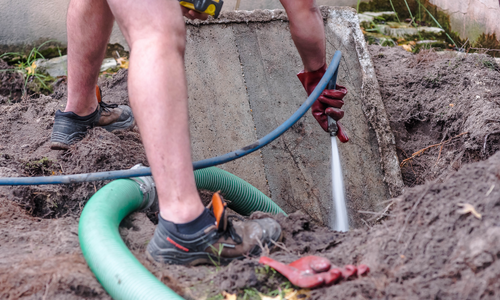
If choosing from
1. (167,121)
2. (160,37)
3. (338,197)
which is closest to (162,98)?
(167,121)

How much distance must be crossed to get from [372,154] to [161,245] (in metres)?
1.84

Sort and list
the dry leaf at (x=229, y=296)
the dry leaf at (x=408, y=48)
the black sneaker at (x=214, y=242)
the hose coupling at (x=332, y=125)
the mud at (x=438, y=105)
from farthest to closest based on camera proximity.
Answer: the dry leaf at (x=408, y=48)
the mud at (x=438, y=105)
the hose coupling at (x=332, y=125)
the black sneaker at (x=214, y=242)
the dry leaf at (x=229, y=296)

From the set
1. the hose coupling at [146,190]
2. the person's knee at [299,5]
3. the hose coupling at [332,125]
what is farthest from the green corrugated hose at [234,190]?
the person's knee at [299,5]

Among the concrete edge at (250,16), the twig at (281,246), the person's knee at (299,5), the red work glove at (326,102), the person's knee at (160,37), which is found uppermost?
the person's knee at (299,5)

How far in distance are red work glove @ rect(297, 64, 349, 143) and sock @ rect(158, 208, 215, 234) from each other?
3.18 feet

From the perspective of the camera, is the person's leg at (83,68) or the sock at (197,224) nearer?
the sock at (197,224)

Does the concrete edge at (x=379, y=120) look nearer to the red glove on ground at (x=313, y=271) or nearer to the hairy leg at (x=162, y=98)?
the red glove on ground at (x=313, y=271)

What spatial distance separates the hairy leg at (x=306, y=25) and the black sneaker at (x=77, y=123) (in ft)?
3.58

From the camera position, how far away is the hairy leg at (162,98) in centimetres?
117

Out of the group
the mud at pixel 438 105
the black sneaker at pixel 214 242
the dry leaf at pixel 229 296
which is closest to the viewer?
the dry leaf at pixel 229 296

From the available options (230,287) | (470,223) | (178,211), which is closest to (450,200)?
(470,223)

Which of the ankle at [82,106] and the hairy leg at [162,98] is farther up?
the hairy leg at [162,98]

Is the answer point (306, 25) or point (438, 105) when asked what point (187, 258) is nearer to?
point (306, 25)

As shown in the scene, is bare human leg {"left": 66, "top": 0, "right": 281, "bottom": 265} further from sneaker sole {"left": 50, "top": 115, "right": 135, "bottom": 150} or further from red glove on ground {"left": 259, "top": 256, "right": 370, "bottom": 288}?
sneaker sole {"left": 50, "top": 115, "right": 135, "bottom": 150}
